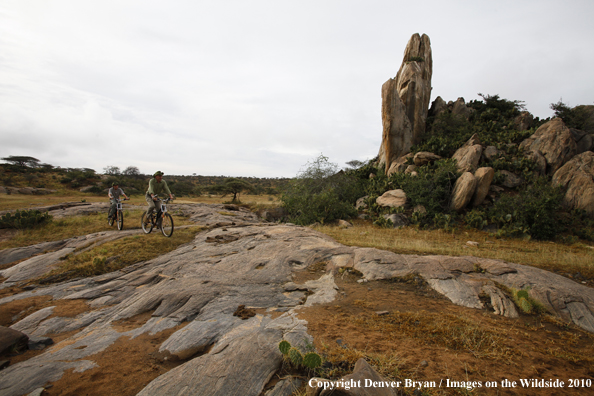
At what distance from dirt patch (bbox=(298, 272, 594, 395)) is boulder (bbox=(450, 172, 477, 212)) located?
1257cm

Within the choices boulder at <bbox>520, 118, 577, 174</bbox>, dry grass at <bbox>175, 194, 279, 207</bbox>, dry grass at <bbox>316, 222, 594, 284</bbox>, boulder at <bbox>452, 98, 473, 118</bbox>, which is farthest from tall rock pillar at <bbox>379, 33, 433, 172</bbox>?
dry grass at <bbox>175, 194, 279, 207</bbox>

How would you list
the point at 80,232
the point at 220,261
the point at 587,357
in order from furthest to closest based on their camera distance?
the point at 80,232
the point at 220,261
the point at 587,357

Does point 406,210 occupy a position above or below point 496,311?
above

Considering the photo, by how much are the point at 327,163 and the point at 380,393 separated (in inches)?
772

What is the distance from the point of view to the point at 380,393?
2627mm

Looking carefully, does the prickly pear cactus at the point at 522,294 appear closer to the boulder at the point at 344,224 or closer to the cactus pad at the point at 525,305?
the cactus pad at the point at 525,305

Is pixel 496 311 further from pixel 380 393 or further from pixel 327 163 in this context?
pixel 327 163

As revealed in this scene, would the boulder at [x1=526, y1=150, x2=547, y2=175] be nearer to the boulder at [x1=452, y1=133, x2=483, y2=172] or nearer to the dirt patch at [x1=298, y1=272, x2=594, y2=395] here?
the boulder at [x1=452, y1=133, x2=483, y2=172]

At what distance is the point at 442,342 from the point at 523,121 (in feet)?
85.3

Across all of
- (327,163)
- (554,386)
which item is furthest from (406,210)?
(554,386)

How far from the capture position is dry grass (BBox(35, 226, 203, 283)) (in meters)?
7.70

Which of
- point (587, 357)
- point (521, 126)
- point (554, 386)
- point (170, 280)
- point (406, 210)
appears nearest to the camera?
point (554, 386)

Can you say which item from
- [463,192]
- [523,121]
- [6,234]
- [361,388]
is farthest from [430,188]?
[6,234]

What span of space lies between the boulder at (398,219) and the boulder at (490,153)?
8.15 metres
